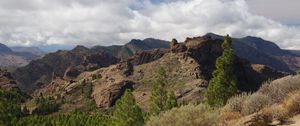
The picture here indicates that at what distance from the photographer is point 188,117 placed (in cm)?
2745

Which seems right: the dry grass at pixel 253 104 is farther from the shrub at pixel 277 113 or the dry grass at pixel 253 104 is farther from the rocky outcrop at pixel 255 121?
the rocky outcrop at pixel 255 121

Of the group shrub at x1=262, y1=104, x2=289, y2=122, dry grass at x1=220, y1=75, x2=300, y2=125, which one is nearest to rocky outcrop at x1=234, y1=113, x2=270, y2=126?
dry grass at x1=220, y1=75, x2=300, y2=125

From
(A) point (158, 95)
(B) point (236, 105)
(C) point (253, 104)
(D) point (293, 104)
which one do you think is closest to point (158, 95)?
(A) point (158, 95)

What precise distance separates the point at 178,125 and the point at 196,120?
4.04 ft

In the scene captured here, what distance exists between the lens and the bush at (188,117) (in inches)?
1029

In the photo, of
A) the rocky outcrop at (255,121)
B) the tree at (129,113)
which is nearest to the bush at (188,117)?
the rocky outcrop at (255,121)

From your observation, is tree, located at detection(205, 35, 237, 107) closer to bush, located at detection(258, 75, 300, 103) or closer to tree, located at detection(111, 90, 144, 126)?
tree, located at detection(111, 90, 144, 126)

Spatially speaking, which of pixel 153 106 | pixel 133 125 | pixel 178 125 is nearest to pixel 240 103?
pixel 178 125

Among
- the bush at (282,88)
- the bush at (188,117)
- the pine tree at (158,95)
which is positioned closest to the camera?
the bush at (188,117)

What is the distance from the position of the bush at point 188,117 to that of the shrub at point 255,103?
1.86 m

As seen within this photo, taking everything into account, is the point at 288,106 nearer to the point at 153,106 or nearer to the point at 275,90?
the point at 275,90

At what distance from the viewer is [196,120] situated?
26750 millimetres

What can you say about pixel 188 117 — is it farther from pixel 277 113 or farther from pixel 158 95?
pixel 158 95

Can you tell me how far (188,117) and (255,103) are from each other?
431 centimetres
